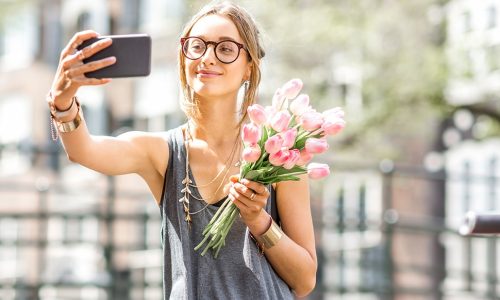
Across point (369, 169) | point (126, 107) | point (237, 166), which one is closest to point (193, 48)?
point (237, 166)

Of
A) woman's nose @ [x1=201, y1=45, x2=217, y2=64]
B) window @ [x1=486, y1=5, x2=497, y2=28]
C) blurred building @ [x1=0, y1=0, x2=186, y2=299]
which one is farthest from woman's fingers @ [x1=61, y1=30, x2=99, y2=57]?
window @ [x1=486, y1=5, x2=497, y2=28]

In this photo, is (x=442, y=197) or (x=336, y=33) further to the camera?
(x=442, y=197)

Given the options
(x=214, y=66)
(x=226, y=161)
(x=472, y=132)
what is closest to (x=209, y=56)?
(x=214, y=66)

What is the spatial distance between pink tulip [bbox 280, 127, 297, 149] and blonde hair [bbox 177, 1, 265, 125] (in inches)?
13.0

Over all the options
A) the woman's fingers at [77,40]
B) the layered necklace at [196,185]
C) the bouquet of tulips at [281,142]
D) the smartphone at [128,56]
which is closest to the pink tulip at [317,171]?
the bouquet of tulips at [281,142]

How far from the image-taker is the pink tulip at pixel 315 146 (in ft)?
10.1

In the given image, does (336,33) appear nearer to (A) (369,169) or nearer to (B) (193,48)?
(A) (369,169)

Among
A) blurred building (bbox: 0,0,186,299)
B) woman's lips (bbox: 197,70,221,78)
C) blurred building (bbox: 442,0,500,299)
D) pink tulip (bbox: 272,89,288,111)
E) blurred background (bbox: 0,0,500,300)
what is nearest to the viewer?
pink tulip (bbox: 272,89,288,111)

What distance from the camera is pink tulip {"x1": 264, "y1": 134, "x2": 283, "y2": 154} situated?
10.0ft

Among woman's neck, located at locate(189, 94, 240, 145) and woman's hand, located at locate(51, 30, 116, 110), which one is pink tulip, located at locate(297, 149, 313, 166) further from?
woman's hand, located at locate(51, 30, 116, 110)

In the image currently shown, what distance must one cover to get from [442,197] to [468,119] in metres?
1.23

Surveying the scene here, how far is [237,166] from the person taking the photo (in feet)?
10.9

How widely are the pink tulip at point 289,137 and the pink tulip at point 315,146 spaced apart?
0.04m

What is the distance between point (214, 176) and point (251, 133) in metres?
0.31
